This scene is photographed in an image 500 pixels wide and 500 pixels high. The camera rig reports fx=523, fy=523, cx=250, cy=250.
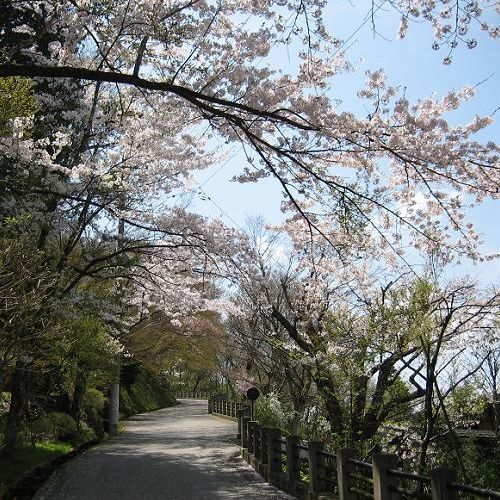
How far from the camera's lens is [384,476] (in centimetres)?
581

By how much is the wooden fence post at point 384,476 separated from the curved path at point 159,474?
11.1 ft

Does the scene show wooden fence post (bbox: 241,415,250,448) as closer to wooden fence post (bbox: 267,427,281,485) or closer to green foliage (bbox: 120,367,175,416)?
wooden fence post (bbox: 267,427,281,485)

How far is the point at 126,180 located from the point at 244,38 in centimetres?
526

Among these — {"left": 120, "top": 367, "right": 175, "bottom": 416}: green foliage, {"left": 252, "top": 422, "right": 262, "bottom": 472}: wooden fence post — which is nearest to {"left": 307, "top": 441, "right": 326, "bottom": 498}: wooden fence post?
{"left": 252, "top": 422, "right": 262, "bottom": 472}: wooden fence post

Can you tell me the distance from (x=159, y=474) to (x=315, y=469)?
434 centimetres

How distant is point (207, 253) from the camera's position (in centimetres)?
1102

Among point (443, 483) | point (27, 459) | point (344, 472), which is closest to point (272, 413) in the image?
point (27, 459)

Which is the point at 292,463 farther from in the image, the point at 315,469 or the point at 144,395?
the point at 144,395

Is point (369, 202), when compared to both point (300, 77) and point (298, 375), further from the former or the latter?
point (298, 375)

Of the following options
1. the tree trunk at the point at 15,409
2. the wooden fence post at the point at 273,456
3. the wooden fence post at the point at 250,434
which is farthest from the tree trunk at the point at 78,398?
the wooden fence post at the point at 273,456

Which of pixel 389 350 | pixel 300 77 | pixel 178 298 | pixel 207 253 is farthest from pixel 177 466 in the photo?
pixel 300 77

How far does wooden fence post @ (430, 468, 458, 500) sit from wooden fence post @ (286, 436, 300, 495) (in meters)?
4.75

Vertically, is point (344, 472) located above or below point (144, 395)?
above

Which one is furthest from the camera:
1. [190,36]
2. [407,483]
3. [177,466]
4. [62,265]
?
[177,466]
